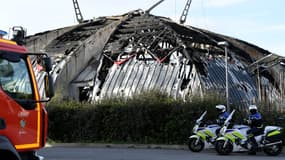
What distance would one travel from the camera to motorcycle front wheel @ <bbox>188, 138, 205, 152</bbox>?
1634 cm

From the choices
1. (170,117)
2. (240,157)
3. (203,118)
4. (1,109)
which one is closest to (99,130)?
(170,117)

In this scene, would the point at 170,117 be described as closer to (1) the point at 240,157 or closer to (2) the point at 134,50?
(1) the point at 240,157

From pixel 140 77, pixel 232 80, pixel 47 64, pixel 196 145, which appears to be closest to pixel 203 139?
pixel 196 145

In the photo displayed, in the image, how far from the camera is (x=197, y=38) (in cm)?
2934

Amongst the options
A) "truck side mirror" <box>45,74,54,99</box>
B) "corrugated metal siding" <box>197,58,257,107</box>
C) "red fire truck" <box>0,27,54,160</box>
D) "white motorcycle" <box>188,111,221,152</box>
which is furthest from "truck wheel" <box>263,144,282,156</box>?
"truck side mirror" <box>45,74,54,99</box>

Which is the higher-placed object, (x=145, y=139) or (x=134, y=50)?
(x=134, y=50)

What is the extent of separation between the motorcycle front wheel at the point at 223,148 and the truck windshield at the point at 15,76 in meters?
9.55

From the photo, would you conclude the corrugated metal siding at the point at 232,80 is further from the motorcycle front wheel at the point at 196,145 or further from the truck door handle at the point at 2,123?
the truck door handle at the point at 2,123

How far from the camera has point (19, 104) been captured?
262 inches

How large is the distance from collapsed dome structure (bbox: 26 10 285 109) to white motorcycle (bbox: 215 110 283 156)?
6.94m

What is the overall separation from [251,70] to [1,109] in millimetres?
23703

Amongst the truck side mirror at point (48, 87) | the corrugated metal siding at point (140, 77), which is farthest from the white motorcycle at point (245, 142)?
the truck side mirror at point (48, 87)

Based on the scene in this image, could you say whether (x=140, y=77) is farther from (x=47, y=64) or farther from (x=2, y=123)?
(x=2, y=123)

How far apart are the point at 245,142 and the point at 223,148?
75cm
